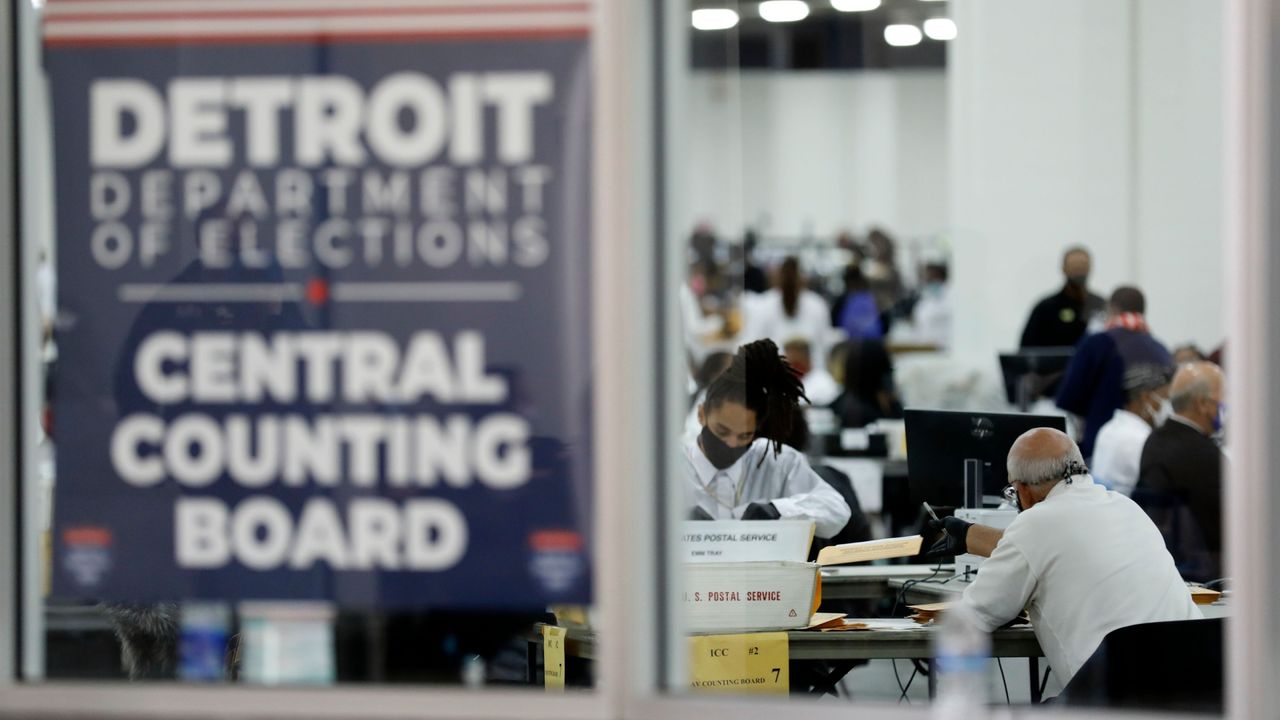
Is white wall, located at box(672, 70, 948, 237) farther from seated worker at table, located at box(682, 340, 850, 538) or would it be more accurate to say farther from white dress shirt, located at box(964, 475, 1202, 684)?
white dress shirt, located at box(964, 475, 1202, 684)

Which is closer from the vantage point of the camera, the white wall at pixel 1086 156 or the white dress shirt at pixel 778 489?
the white dress shirt at pixel 778 489

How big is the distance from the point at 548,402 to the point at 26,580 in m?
0.91

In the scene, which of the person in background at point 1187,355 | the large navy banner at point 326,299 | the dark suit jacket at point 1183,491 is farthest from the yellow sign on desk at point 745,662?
the person in background at point 1187,355

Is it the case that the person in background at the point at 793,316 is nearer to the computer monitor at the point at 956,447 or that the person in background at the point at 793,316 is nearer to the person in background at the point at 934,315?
the person in background at the point at 934,315

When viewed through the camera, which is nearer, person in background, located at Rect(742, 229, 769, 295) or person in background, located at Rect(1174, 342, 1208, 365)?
person in background, located at Rect(1174, 342, 1208, 365)

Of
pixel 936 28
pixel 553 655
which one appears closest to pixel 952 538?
pixel 553 655

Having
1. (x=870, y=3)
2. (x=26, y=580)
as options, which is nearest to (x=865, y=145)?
(x=870, y=3)

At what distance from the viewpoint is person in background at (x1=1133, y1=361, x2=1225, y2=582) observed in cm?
508

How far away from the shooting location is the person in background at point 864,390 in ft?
24.1

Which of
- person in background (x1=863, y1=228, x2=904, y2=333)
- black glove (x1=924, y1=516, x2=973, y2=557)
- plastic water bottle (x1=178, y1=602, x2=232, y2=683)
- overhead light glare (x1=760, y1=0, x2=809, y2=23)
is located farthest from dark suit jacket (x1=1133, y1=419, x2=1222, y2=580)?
overhead light glare (x1=760, y1=0, x2=809, y2=23)

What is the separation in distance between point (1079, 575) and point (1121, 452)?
6.88ft

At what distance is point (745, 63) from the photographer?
18.0 metres

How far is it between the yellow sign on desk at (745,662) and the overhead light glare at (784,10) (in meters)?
10.7

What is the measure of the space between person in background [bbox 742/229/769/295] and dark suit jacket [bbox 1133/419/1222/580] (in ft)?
26.5
